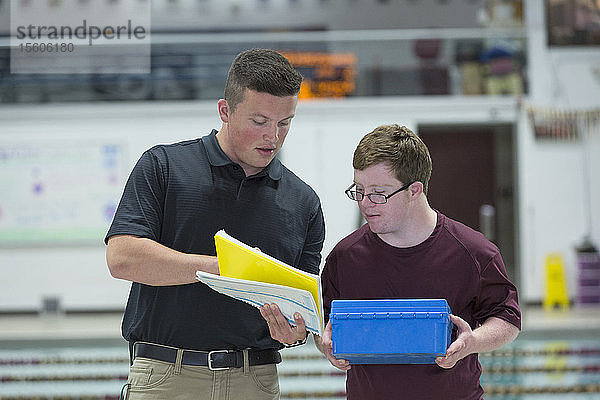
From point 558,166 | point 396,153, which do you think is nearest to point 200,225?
point 396,153

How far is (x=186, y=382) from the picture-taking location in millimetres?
2129

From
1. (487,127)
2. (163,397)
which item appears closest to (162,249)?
(163,397)

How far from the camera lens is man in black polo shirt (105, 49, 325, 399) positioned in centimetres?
208

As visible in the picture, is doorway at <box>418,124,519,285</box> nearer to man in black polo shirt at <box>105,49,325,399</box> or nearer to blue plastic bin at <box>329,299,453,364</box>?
man in black polo shirt at <box>105,49,325,399</box>

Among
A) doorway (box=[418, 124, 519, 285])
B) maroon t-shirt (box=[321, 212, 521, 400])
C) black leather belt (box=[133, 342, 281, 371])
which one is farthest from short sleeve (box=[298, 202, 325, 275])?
doorway (box=[418, 124, 519, 285])

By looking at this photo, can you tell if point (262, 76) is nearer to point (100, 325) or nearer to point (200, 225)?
point (200, 225)

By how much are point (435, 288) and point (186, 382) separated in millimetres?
689

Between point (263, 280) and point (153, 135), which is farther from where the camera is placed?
point (153, 135)

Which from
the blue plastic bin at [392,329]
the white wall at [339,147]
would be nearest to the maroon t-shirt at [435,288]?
the blue plastic bin at [392,329]

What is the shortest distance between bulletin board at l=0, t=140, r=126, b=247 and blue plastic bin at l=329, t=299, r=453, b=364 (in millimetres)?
10065

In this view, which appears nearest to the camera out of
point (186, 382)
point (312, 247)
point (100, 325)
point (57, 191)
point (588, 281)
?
point (186, 382)

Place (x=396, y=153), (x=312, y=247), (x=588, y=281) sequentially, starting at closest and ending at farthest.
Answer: (x=396, y=153)
(x=312, y=247)
(x=588, y=281)

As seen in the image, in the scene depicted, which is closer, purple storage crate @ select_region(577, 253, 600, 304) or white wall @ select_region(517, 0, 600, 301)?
purple storage crate @ select_region(577, 253, 600, 304)

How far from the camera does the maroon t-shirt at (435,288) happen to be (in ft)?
6.69
